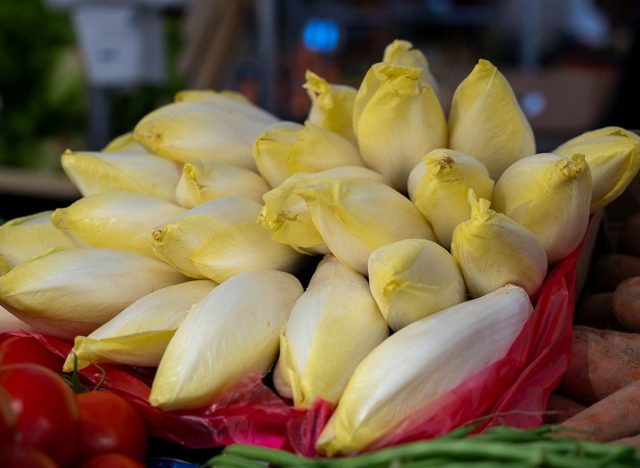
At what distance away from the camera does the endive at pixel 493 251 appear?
1.36 m

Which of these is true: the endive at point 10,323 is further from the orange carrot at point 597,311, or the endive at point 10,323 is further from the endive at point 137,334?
the orange carrot at point 597,311

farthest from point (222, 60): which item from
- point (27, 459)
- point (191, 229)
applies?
point (27, 459)

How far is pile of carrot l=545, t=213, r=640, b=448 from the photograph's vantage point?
1.33 metres

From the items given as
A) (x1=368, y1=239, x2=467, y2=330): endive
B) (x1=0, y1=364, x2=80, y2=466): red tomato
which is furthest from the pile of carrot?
(x1=0, y1=364, x2=80, y2=466): red tomato

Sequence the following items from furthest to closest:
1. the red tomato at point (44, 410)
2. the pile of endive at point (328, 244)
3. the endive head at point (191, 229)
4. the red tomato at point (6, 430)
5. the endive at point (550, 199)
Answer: the endive head at point (191, 229) < the endive at point (550, 199) < the pile of endive at point (328, 244) < the red tomato at point (44, 410) < the red tomato at point (6, 430)

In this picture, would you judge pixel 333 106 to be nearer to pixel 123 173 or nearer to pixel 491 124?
pixel 491 124

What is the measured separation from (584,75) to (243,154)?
10.6 ft

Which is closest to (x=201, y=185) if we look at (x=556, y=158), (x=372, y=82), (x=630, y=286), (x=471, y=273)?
(x=372, y=82)

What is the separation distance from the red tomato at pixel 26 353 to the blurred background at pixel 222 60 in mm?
1405

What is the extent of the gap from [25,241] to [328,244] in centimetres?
70

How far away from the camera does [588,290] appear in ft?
6.29

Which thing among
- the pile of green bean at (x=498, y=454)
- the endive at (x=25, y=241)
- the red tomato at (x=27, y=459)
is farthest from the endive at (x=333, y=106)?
the red tomato at (x=27, y=459)

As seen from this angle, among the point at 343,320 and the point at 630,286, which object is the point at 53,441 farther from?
the point at 630,286

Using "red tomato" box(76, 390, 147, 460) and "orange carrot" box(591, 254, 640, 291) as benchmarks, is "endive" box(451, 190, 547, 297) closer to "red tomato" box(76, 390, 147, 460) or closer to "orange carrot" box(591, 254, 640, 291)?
"orange carrot" box(591, 254, 640, 291)
